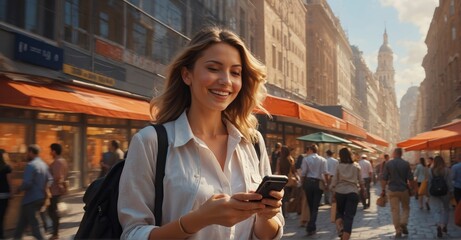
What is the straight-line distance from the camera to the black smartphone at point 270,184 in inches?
59.1

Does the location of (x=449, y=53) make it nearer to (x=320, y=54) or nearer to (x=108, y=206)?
(x=320, y=54)

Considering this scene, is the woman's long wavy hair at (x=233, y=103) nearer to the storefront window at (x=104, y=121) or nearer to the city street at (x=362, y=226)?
the city street at (x=362, y=226)

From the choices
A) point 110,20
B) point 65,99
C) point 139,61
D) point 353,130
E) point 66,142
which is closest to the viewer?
point 65,99

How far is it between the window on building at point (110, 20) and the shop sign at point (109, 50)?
0.27 meters

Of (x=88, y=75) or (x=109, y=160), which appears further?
(x=88, y=75)

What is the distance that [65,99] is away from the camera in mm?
9422

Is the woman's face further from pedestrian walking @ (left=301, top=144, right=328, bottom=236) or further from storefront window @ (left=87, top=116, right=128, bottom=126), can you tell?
storefront window @ (left=87, top=116, right=128, bottom=126)

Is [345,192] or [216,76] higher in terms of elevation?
[216,76]

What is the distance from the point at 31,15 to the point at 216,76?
10947 mm

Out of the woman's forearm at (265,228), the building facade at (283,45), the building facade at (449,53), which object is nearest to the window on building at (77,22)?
the woman's forearm at (265,228)

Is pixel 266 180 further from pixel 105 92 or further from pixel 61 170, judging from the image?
pixel 105 92

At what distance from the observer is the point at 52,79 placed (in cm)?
1061

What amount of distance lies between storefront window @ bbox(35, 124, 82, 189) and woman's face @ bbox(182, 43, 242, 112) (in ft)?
35.4

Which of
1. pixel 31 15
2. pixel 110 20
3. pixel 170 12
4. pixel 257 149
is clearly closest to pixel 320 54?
pixel 170 12
